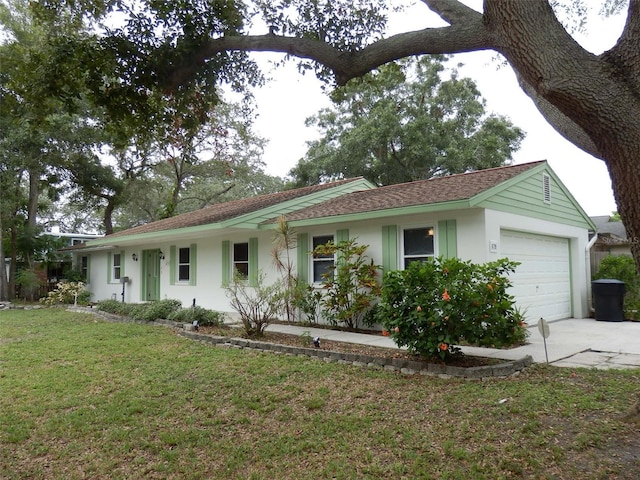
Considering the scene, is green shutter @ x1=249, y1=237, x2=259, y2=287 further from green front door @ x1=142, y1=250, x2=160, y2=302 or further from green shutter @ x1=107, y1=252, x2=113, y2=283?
green shutter @ x1=107, y1=252, x2=113, y2=283

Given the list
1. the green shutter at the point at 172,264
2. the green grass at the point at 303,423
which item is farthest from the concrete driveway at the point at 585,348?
the green shutter at the point at 172,264

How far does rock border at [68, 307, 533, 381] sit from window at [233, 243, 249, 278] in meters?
3.64

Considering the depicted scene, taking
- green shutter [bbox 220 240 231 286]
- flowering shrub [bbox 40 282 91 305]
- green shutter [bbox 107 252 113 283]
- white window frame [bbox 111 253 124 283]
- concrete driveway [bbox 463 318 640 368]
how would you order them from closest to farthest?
concrete driveway [bbox 463 318 640 368]
green shutter [bbox 220 240 231 286]
flowering shrub [bbox 40 282 91 305]
white window frame [bbox 111 253 124 283]
green shutter [bbox 107 252 113 283]

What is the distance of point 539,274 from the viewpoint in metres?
10.0

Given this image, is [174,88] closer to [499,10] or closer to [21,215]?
[499,10]

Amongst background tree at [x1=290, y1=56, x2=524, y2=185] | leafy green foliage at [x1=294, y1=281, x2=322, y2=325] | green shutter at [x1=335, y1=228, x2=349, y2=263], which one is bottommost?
leafy green foliage at [x1=294, y1=281, x2=322, y2=325]

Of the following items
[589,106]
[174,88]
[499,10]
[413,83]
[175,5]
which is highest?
[413,83]

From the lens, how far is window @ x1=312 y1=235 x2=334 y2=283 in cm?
1038

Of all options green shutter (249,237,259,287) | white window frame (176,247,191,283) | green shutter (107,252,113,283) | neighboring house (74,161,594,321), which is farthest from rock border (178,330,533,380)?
green shutter (107,252,113,283)

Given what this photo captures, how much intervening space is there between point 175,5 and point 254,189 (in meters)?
26.9

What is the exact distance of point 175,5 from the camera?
5.79 m

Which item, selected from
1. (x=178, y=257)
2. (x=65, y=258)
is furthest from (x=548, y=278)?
(x=65, y=258)

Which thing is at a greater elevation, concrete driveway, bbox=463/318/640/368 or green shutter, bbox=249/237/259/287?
green shutter, bbox=249/237/259/287

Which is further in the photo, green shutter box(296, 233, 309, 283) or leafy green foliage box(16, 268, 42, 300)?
leafy green foliage box(16, 268, 42, 300)
